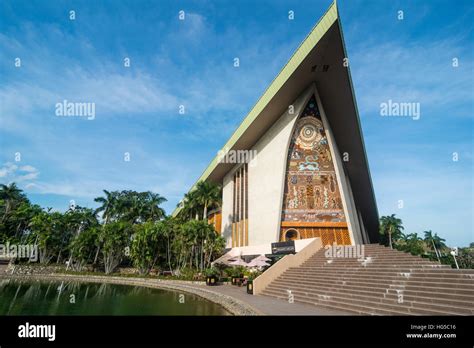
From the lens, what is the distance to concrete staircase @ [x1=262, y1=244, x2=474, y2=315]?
29.2 feet

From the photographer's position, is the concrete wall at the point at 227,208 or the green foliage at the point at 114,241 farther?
the concrete wall at the point at 227,208

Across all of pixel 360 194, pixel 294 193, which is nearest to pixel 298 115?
pixel 294 193

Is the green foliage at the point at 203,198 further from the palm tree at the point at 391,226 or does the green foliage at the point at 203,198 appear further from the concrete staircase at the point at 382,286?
the palm tree at the point at 391,226

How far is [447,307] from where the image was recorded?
8.35 metres

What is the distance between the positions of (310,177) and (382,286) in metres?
18.2

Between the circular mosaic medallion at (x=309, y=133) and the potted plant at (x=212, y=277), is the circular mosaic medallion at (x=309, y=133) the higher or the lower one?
the higher one

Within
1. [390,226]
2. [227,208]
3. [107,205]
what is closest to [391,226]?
[390,226]

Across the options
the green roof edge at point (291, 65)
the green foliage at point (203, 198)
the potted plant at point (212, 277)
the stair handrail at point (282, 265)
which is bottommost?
the potted plant at point (212, 277)

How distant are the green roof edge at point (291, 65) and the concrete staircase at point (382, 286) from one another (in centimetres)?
1715

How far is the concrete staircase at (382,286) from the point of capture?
29.2 feet

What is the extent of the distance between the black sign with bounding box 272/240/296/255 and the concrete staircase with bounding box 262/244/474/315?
5.73m

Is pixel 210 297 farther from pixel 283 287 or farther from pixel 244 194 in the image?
pixel 244 194

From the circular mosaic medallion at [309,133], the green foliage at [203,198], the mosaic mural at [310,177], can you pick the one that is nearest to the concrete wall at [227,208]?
the green foliage at [203,198]

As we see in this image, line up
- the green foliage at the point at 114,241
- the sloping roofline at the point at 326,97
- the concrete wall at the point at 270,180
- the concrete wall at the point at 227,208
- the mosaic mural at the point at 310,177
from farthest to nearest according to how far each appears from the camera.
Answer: the concrete wall at the point at 227,208 < the green foliage at the point at 114,241 < the concrete wall at the point at 270,180 < the mosaic mural at the point at 310,177 < the sloping roofline at the point at 326,97
